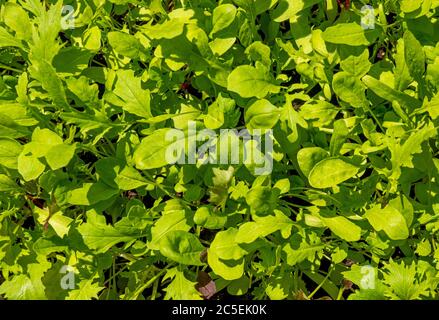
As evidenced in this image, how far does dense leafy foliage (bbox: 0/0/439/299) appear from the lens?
106 cm

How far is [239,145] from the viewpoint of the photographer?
105 cm

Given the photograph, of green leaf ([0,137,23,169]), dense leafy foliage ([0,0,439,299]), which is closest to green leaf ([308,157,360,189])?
dense leafy foliage ([0,0,439,299])

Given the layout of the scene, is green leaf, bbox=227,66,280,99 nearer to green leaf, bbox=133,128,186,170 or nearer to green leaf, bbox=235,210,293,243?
green leaf, bbox=133,128,186,170

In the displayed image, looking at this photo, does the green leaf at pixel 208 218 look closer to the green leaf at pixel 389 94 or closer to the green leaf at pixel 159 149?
the green leaf at pixel 159 149

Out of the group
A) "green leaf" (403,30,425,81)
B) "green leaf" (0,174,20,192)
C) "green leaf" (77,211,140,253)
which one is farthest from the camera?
"green leaf" (0,174,20,192)

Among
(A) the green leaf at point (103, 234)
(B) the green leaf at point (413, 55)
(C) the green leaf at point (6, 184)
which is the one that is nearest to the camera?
(B) the green leaf at point (413, 55)

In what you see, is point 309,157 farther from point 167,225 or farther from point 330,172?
point 167,225

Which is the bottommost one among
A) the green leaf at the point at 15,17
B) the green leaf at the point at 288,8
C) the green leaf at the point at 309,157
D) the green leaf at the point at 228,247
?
the green leaf at the point at 228,247

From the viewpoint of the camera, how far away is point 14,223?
1.31 m

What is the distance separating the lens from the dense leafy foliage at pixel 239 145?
106 centimetres

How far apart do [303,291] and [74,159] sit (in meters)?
0.60

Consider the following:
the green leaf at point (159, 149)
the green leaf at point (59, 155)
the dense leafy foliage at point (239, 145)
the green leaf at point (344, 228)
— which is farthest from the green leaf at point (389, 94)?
the green leaf at point (59, 155)
